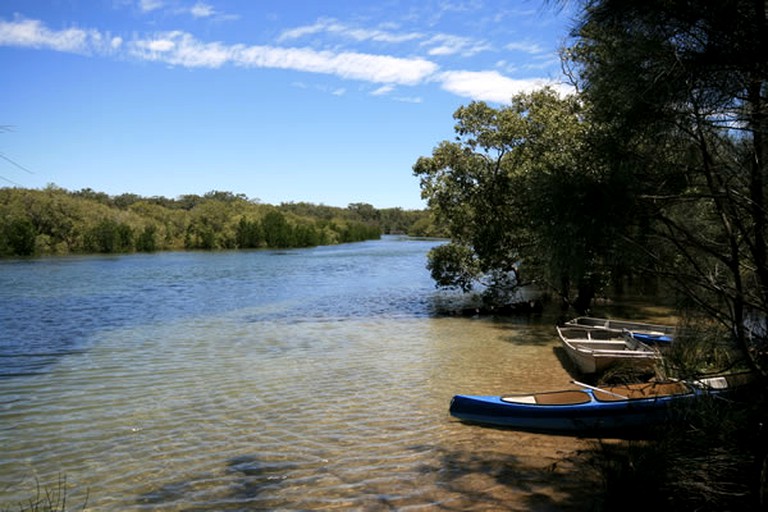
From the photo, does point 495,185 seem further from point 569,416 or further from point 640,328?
point 569,416

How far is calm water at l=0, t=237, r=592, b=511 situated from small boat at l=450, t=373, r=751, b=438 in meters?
0.26

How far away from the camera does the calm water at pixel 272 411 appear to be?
6680 millimetres

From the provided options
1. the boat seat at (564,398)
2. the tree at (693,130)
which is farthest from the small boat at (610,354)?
the tree at (693,130)

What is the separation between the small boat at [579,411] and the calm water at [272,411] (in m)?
0.26

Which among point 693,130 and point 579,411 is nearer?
point 693,130

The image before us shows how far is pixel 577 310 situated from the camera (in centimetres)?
1969

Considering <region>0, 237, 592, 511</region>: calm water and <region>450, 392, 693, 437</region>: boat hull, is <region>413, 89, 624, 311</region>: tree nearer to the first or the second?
<region>0, 237, 592, 511</region>: calm water

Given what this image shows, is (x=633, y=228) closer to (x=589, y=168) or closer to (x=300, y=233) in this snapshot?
(x=589, y=168)

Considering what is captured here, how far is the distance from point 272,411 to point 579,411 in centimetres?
530

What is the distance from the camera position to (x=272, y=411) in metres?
9.98

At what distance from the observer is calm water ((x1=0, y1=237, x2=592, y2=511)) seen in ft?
21.9

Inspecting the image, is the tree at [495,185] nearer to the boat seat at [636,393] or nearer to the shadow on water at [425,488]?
the boat seat at [636,393]

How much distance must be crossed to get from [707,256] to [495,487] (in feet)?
11.9

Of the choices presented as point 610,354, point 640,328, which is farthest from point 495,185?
point 610,354
